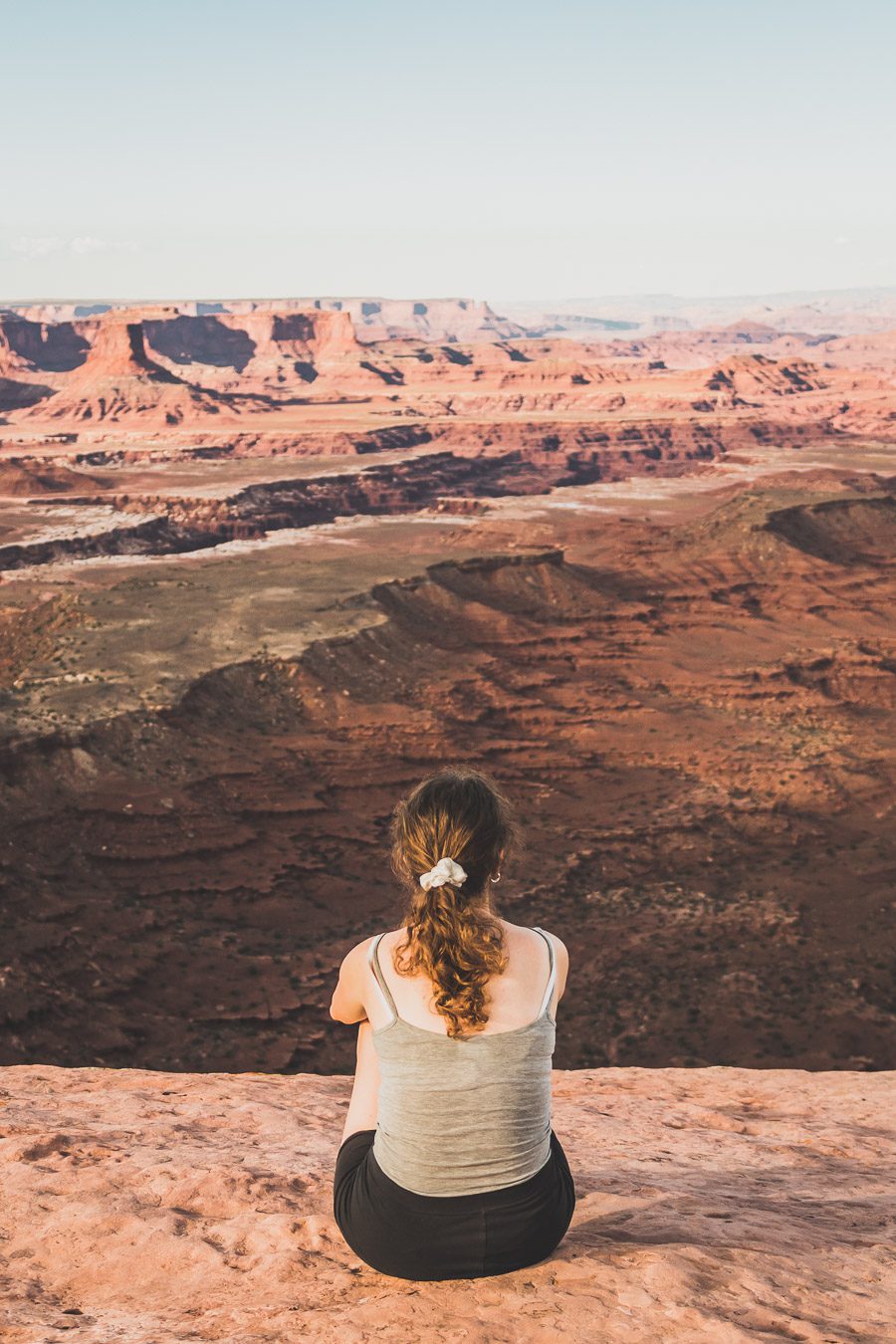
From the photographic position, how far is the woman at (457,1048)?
15.1 feet

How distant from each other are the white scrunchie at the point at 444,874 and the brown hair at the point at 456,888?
5cm

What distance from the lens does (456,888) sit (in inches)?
181

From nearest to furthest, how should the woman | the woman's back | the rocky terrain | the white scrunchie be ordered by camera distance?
1. the white scrunchie
2. the woman
3. the woman's back
4. the rocky terrain

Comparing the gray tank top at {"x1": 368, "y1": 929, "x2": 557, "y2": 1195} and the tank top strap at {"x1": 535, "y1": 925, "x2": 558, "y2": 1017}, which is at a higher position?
the tank top strap at {"x1": 535, "y1": 925, "x2": 558, "y2": 1017}

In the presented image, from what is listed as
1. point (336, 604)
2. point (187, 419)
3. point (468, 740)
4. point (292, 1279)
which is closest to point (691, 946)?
point (468, 740)

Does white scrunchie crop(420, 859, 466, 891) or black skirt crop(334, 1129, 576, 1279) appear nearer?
white scrunchie crop(420, 859, 466, 891)

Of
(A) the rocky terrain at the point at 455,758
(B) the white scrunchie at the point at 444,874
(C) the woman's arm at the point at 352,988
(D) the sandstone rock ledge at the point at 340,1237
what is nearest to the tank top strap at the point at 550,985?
(B) the white scrunchie at the point at 444,874

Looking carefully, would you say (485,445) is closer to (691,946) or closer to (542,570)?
(542,570)

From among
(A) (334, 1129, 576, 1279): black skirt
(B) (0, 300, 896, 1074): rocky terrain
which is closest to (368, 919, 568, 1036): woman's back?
(A) (334, 1129, 576, 1279): black skirt

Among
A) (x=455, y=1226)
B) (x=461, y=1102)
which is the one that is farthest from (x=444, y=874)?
(x=455, y=1226)

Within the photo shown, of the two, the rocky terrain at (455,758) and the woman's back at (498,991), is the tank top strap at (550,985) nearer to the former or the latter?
the woman's back at (498,991)

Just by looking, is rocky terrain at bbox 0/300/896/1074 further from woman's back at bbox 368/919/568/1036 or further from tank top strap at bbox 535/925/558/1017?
tank top strap at bbox 535/925/558/1017

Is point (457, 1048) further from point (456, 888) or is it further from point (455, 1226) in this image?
point (455, 1226)

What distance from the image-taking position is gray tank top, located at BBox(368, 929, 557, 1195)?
4715 millimetres
